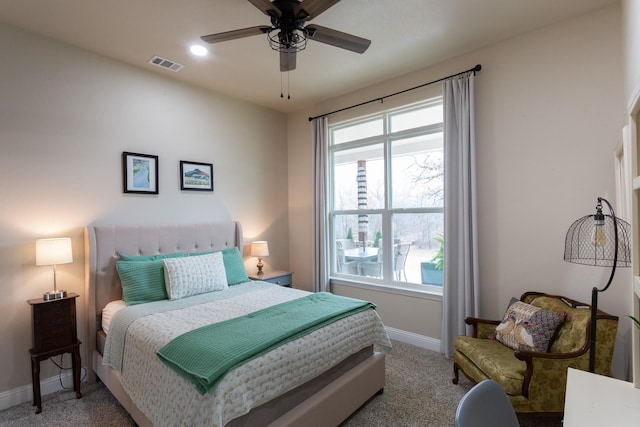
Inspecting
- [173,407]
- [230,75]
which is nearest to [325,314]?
[173,407]

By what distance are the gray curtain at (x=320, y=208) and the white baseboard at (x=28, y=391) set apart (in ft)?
9.04

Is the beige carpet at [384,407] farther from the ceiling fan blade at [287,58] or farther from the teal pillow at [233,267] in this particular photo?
the ceiling fan blade at [287,58]

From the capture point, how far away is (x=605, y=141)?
2480 millimetres

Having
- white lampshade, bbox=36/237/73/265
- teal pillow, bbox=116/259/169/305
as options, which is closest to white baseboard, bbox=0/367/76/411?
teal pillow, bbox=116/259/169/305

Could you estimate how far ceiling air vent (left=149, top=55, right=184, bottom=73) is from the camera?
10.4 feet

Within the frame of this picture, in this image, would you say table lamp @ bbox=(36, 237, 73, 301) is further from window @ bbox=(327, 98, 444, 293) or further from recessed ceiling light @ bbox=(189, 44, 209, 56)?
window @ bbox=(327, 98, 444, 293)

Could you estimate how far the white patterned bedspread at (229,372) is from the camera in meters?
1.58

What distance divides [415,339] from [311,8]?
331 cm

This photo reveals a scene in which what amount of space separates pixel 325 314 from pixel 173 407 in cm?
107

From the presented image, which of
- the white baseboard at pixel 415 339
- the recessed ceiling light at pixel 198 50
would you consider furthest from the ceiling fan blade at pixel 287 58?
the white baseboard at pixel 415 339

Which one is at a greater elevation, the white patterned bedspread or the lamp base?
A: the lamp base

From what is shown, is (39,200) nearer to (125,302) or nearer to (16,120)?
(16,120)

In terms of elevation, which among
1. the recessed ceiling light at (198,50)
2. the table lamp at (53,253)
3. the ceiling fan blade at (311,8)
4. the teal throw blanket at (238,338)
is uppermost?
the recessed ceiling light at (198,50)

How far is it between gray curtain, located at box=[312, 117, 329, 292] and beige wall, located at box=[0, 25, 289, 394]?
1116 mm
